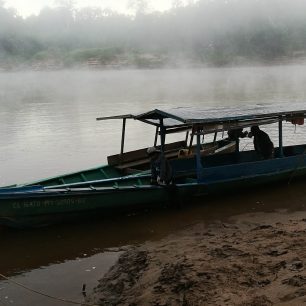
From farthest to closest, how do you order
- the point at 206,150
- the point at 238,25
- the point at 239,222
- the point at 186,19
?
the point at 186,19 < the point at 238,25 < the point at 206,150 < the point at 239,222

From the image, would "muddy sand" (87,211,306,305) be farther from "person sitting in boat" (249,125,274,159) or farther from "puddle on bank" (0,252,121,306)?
"person sitting in boat" (249,125,274,159)

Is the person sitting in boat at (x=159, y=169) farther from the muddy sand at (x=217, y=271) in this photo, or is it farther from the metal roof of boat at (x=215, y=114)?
the muddy sand at (x=217, y=271)

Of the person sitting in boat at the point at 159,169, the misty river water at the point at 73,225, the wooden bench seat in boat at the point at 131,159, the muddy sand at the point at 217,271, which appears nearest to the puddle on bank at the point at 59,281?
the misty river water at the point at 73,225

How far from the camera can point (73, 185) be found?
8625 millimetres

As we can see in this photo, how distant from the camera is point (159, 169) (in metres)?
9.24

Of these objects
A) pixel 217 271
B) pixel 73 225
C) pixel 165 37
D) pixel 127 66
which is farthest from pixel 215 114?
pixel 165 37

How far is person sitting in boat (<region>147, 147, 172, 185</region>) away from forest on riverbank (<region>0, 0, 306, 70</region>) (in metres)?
77.3

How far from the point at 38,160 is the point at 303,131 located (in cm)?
1012

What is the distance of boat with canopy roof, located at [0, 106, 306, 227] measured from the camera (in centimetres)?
793

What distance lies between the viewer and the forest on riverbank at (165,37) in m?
87.4

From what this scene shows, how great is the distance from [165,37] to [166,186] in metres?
99.8

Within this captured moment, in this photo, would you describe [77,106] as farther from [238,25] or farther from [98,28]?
[98,28]

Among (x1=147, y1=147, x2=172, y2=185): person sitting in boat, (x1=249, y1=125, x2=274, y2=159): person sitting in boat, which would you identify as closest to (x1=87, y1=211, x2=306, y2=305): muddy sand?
(x1=147, y1=147, x2=172, y2=185): person sitting in boat

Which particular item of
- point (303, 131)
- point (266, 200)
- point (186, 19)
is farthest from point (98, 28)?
point (266, 200)
